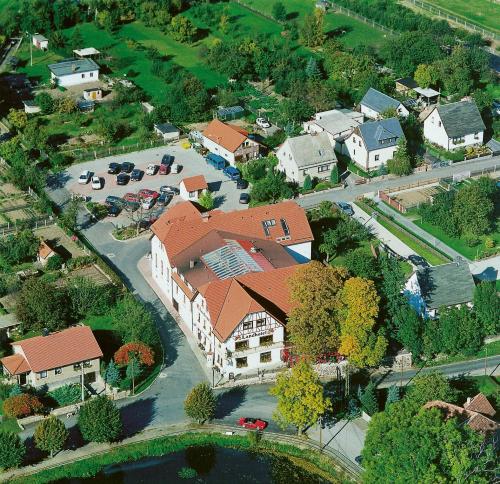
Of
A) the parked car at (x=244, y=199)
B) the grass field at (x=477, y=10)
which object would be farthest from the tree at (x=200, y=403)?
the grass field at (x=477, y=10)

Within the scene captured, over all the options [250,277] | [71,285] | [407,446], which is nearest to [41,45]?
[71,285]

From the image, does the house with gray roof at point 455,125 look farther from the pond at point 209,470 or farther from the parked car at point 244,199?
the pond at point 209,470

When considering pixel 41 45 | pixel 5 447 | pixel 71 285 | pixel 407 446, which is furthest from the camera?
pixel 41 45

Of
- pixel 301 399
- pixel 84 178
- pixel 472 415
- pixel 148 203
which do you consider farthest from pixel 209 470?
pixel 84 178

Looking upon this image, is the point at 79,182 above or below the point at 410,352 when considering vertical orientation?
below

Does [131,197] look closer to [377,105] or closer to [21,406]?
[377,105]

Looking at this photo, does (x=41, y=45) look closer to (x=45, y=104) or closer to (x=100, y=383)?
(x=45, y=104)

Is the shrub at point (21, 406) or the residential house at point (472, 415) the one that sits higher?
the residential house at point (472, 415)
